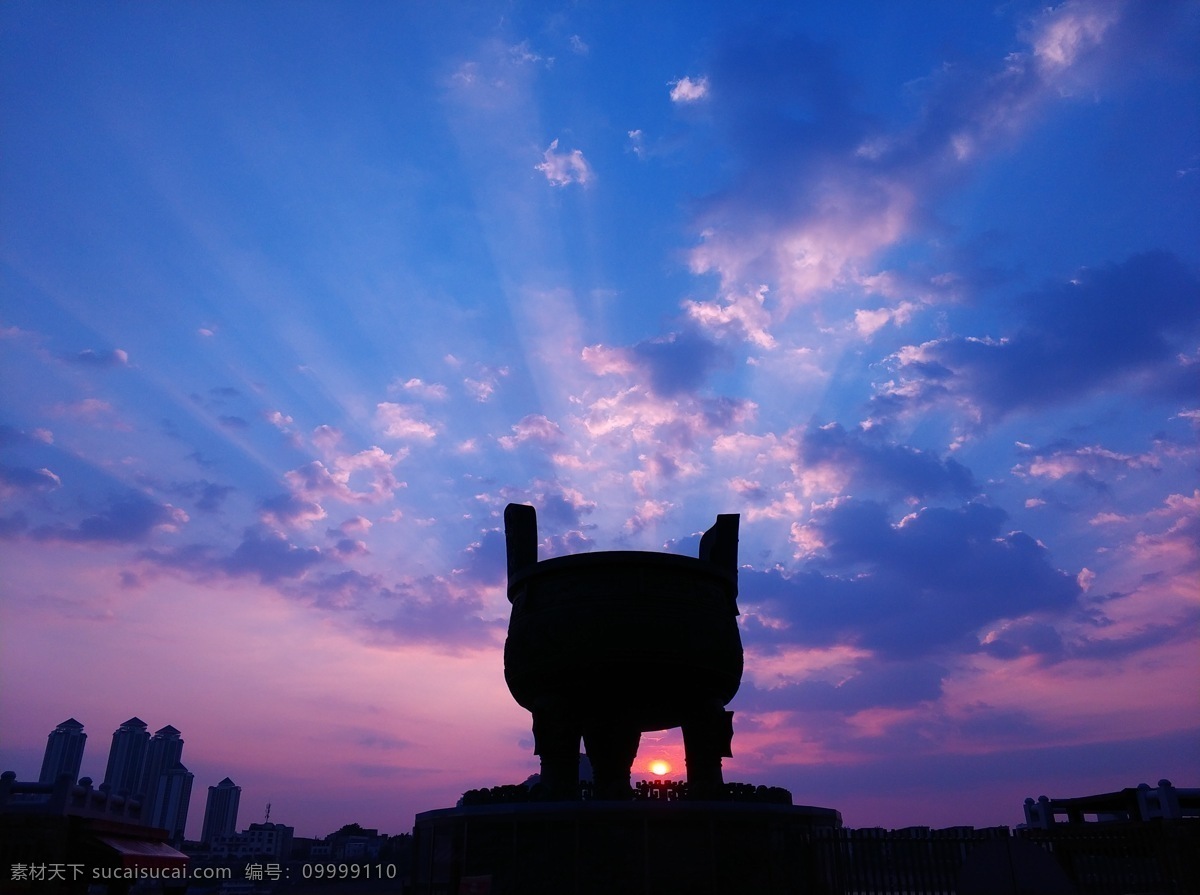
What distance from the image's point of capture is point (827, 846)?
15.3 m

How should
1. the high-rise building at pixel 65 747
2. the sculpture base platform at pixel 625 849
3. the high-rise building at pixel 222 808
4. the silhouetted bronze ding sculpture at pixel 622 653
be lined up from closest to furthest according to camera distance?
the sculpture base platform at pixel 625 849 < the silhouetted bronze ding sculpture at pixel 622 653 < the high-rise building at pixel 65 747 < the high-rise building at pixel 222 808

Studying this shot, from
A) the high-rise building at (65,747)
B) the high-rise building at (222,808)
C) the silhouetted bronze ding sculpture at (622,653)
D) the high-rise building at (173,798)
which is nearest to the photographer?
the silhouetted bronze ding sculpture at (622,653)

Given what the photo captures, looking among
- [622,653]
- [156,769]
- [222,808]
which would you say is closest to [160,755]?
[156,769]

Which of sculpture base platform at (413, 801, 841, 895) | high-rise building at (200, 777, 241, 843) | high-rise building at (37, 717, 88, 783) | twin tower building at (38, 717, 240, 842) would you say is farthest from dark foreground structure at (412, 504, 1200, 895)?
high-rise building at (200, 777, 241, 843)

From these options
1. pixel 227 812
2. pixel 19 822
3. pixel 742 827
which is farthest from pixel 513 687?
pixel 227 812

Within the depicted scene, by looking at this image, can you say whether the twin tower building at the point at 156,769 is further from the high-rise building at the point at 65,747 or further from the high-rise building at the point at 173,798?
the high-rise building at the point at 65,747

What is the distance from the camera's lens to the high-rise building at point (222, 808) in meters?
140

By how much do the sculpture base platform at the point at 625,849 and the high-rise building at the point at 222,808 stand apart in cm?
15201

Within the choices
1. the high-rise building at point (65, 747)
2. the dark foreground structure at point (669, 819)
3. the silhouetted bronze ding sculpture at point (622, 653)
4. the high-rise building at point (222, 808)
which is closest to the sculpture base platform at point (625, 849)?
the dark foreground structure at point (669, 819)

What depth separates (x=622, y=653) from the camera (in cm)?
1538

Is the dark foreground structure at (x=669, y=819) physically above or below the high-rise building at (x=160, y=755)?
below

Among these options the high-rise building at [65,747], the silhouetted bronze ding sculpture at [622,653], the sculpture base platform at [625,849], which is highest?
the high-rise building at [65,747]

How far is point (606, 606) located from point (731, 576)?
342 centimetres

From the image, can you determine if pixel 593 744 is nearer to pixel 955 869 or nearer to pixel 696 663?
pixel 696 663
